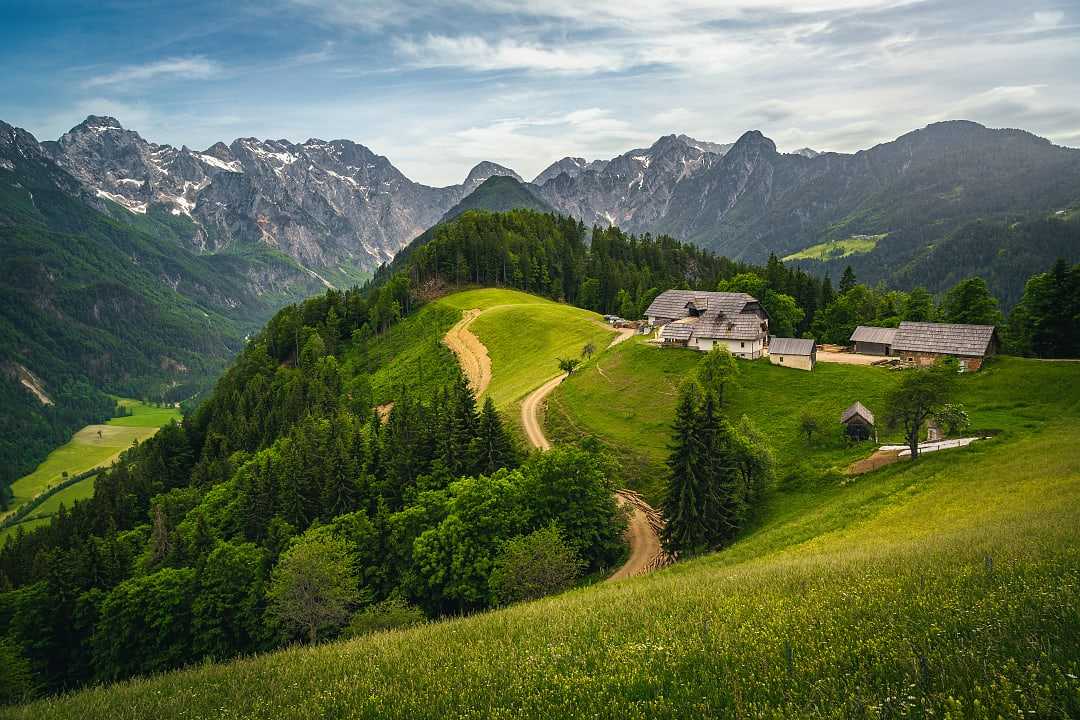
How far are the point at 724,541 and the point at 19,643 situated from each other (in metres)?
59.0

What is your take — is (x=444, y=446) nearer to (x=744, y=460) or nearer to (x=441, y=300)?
(x=744, y=460)

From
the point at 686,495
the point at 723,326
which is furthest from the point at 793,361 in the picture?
the point at 686,495

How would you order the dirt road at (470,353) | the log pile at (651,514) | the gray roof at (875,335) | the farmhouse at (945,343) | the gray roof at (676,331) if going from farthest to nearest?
1. the dirt road at (470,353)
2. the gray roof at (875,335)
3. the gray roof at (676,331)
4. the farmhouse at (945,343)
5. the log pile at (651,514)

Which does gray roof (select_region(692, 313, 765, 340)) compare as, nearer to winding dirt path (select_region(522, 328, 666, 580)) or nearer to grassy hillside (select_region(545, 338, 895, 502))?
grassy hillside (select_region(545, 338, 895, 502))

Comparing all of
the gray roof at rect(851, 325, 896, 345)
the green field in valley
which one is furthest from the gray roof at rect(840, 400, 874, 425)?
the gray roof at rect(851, 325, 896, 345)

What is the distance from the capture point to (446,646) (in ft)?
59.3

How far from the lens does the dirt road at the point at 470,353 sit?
100906 millimetres

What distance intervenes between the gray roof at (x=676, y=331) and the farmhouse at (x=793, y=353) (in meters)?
11.0

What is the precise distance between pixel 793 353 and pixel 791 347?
991 mm

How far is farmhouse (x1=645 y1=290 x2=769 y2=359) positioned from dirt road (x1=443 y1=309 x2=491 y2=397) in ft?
110

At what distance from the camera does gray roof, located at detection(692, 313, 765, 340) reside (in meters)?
76.1

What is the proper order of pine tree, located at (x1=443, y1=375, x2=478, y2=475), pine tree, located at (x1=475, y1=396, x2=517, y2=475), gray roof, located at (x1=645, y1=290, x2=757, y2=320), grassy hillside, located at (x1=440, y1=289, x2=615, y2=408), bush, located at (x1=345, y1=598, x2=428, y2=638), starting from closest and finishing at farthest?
bush, located at (x1=345, y1=598, x2=428, y2=638) → pine tree, located at (x1=475, y1=396, x2=517, y2=475) → pine tree, located at (x1=443, y1=375, x2=478, y2=475) → gray roof, located at (x1=645, y1=290, x2=757, y2=320) → grassy hillside, located at (x1=440, y1=289, x2=615, y2=408)

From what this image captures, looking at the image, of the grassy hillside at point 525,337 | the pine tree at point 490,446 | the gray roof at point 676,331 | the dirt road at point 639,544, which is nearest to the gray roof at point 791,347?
the gray roof at point 676,331

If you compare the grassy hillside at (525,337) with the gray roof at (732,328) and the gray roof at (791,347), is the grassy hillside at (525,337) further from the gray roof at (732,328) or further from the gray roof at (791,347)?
the gray roof at (791,347)
